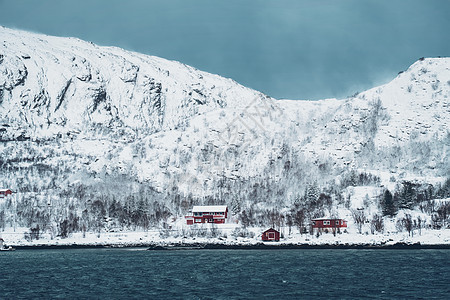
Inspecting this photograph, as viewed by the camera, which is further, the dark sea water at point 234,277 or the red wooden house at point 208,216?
the red wooden house at point 208,216

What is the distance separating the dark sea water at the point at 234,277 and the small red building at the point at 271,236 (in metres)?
27.5

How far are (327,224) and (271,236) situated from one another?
767 inches

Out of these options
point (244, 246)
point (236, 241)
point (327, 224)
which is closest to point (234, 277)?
point (244, 246)

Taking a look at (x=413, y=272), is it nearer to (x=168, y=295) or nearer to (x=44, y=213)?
(x=168, y=295)

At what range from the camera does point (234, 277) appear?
64.2 metres

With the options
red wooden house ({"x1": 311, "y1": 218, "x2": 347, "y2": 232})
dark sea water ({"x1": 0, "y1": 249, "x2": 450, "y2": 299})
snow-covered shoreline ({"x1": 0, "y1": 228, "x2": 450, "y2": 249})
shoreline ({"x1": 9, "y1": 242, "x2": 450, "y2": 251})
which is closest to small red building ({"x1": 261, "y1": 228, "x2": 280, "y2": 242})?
snow-covered shoreline ({"x1": 0, "y1": 228, "x2": 450, "y2": 249})

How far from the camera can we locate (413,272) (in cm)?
6675

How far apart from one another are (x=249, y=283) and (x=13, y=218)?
12953 centimetres

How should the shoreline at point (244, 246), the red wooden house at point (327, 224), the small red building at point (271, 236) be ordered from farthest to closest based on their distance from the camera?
the red wooden house at point (327, 224)
the small red building at point (271, 236)
the shoreline at point (244, 246)

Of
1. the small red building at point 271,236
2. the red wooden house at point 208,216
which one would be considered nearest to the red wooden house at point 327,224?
the small red building at point 271,236

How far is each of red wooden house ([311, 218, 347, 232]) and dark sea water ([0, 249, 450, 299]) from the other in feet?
127

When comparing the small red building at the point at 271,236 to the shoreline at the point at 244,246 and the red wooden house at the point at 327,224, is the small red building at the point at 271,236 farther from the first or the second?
the red wooden house at the point at 327,224

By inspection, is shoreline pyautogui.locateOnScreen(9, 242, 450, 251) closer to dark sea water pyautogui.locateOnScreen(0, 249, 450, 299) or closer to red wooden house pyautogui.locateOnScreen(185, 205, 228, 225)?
dark sea water pyautogui.locateOnScreen(0, 249, 450, 299)

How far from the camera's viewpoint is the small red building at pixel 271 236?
121 metres
